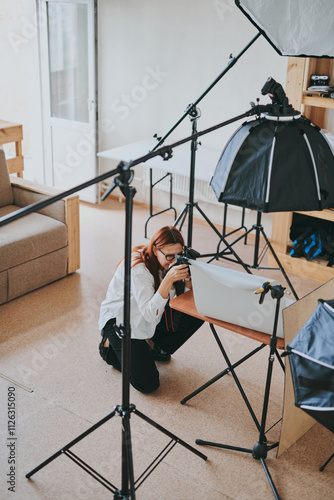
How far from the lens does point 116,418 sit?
278 cm

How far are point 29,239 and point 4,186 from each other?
0.61m

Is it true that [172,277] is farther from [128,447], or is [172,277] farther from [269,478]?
[269,478]

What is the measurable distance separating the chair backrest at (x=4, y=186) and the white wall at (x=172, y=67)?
158 cm

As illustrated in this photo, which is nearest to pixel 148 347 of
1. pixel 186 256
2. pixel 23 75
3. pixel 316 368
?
pixel 186 256

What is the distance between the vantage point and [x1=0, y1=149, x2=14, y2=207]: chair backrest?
4195mm

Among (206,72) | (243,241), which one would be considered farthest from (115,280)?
(206,72)

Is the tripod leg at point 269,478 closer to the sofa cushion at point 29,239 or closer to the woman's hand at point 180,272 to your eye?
the woman's hand at point 180,272


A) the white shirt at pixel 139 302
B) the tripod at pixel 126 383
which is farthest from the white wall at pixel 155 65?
the tripod at pixel 126 383

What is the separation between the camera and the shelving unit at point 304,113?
395cm

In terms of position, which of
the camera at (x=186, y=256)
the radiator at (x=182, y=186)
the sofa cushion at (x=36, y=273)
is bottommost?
the sofa cushion at (x=36, y=273)

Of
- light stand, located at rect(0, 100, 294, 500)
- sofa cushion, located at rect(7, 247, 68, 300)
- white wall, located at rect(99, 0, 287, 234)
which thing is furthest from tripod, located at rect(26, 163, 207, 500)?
white wall, located at rect(99, 0, 287, 234)

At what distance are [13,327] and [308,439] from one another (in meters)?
1.86

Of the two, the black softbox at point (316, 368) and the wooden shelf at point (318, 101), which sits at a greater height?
the wooden shelf at point (318, 101)

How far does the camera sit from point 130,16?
16.9 feet
